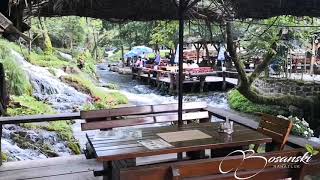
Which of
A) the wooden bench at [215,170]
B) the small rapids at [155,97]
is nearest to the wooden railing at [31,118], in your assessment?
the wooden bench at [215,170]

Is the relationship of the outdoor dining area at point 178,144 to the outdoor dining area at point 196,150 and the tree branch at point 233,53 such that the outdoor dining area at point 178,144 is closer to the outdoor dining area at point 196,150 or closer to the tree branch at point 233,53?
the outdoor dining area at point 196,150

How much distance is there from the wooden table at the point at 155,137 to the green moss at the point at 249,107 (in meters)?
9.62

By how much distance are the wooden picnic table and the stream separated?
11.4 ft

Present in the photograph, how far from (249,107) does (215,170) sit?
37.8ft

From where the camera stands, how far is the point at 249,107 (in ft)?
45.5

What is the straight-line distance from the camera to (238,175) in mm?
2787

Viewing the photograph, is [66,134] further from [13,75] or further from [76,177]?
[76,177]

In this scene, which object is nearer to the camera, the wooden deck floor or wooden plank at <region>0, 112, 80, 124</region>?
the wooden deck floor

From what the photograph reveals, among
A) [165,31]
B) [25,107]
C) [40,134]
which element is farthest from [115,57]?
[40,134]

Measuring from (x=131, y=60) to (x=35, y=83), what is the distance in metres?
19.4

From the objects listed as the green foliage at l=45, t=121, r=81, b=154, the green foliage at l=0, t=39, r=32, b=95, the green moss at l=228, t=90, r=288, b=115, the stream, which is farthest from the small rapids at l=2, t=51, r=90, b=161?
the green moss at l=228, t=90, r=288, b=115

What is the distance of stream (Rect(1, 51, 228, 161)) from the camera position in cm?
694

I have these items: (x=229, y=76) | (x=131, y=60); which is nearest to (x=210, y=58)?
(x=229, y=76)

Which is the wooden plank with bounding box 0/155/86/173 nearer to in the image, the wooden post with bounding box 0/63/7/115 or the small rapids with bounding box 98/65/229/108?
the wooden post with bounding box 0/63/7/115
